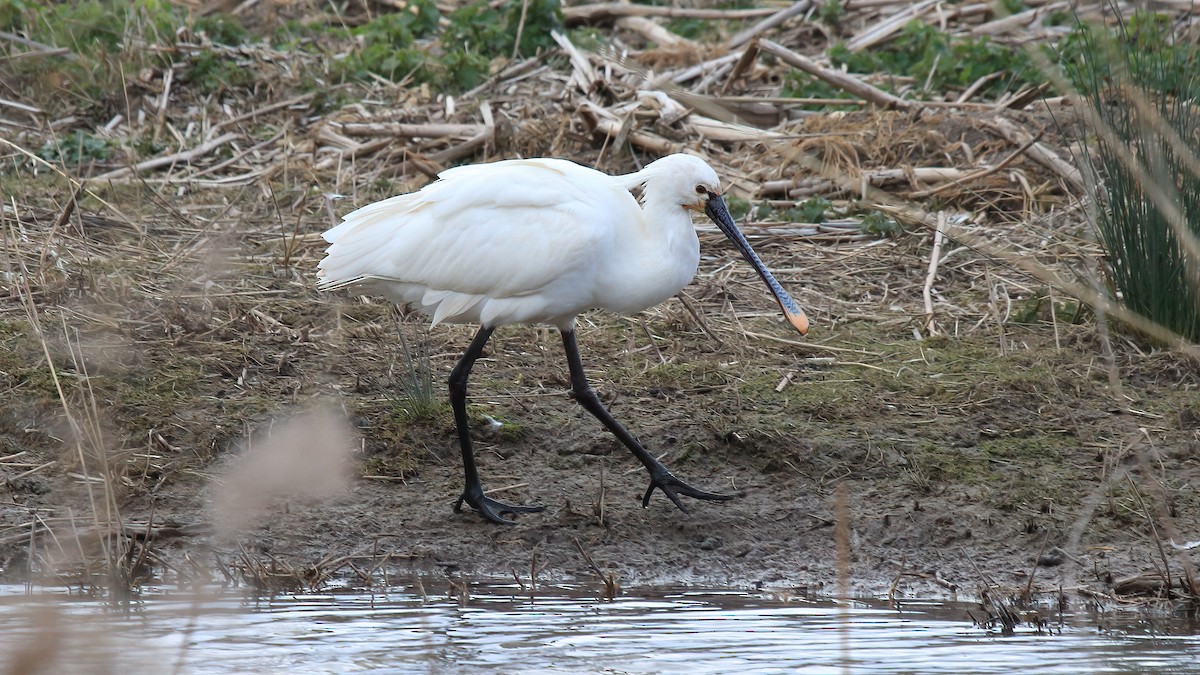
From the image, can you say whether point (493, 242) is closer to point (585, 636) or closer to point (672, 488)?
point (672, 488)

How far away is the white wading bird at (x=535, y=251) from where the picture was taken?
18.7 feet

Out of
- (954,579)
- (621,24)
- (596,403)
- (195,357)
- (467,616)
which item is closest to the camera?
(467,616)

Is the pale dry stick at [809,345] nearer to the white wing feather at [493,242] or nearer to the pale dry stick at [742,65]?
the white wing feather at [493,242]

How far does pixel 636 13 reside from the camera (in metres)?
12.0

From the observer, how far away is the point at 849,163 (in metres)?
8.91

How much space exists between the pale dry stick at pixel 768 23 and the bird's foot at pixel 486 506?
20.2 feet

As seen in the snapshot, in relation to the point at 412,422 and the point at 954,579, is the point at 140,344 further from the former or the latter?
the point at 954,579

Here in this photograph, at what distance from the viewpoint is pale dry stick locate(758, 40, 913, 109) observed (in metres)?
9.77

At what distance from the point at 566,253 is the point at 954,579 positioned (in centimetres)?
183

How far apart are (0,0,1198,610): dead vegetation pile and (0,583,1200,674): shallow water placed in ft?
0.90

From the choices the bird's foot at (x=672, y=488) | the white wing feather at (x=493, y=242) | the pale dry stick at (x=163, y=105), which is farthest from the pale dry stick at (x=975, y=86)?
the pale dry stick at (x=163, y=105)

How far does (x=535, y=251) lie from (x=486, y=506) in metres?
0.99

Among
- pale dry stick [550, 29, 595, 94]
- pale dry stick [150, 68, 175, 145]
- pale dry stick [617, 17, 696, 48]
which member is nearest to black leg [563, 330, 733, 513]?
pale dry stick [550, 29, 595, 94]

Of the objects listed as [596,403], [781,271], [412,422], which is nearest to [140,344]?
[412,422]
